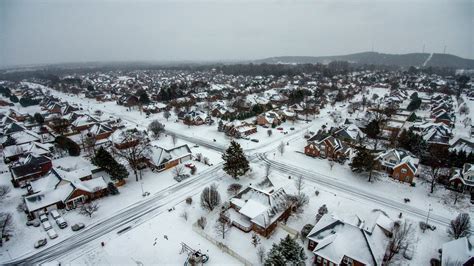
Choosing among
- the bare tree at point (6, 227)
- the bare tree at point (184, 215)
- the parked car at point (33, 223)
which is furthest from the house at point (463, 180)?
the bare tree at point (6, 227)

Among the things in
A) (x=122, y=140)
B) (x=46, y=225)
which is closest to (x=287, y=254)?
(x=46, y=225)

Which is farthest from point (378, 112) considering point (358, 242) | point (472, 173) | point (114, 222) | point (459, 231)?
point (114, 222)

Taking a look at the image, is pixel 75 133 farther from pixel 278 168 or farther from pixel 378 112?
pixel 378 112

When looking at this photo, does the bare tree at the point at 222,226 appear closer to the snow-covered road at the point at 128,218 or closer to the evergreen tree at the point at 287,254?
the evergreen tree at the point at 287,254

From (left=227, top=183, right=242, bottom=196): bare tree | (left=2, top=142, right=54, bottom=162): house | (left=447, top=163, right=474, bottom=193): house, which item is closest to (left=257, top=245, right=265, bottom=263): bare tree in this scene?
(left=227, top=183, right=242, bottom=196): bare tree

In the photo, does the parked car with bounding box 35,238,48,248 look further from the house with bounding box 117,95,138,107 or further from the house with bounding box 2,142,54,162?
the house with bounding box 117,95,138,107

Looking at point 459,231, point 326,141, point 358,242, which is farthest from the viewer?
point 326,141
